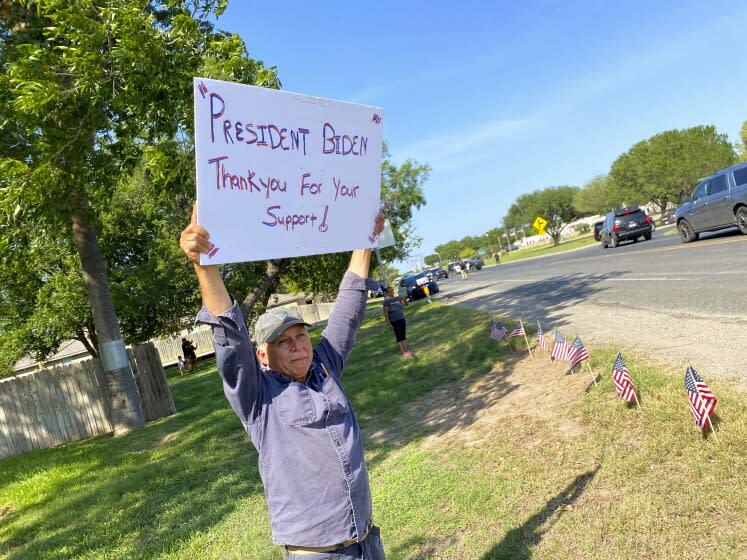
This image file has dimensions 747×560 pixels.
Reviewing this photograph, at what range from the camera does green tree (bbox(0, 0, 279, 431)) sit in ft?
25.4

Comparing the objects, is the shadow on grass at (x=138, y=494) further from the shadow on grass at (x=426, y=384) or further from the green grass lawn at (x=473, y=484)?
the shadow on grass at (x=426, y=384)

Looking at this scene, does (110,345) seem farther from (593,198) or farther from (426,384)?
(593,198)

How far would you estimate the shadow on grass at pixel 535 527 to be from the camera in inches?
144

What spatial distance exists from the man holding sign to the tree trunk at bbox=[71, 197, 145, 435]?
35.3 feet

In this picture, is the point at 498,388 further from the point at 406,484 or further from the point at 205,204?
the point at 205,204

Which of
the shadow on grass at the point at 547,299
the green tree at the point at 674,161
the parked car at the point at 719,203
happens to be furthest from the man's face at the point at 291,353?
the green tree at the point at 674,161

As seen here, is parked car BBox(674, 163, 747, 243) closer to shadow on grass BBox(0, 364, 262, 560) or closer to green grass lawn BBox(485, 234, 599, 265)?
shadow on grass BBox(0, 364, 262, 560)

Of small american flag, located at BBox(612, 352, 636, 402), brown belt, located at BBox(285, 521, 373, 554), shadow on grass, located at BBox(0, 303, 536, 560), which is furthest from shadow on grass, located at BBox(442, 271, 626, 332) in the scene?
brown belt, located at BBox(285, 521, 373, 554)

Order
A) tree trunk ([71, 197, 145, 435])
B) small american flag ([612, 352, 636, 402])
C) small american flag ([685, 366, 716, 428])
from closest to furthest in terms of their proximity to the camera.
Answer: small american flag ([685, 366, 716, 428]) < small american flag ([612, 352, 636, 402]) < tree trunk ([71, 197, 145, 435])

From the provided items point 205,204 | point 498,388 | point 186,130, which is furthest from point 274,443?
point 186,130

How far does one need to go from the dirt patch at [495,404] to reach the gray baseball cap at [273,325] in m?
3.60

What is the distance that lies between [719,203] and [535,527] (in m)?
15.4

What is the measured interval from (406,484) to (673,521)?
95.2 inches

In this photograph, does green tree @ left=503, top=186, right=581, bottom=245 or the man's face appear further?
green tree @ left=503, top=186, right=581, bottom=245
